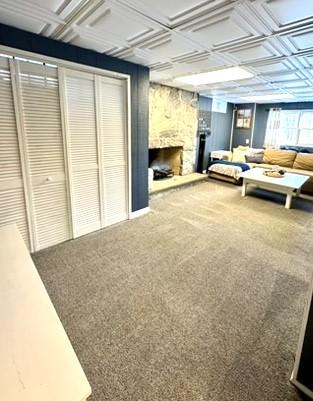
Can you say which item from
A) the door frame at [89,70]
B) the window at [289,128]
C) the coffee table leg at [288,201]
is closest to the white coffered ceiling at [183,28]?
the door frame at [89,70]

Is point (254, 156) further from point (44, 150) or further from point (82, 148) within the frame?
point (44, 150)

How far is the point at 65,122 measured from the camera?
2.62 m

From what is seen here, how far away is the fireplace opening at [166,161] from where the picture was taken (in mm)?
5641

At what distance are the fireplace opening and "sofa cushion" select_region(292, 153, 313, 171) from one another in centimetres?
275

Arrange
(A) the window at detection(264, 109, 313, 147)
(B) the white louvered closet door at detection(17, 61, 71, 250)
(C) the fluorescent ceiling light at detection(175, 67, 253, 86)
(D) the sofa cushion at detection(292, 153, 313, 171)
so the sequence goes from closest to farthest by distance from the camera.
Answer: (B) the white louvered closet door at detection(17, 61, 71, 250)
(C) the fluorescent ceiling light at detection(175, 67, 253, 86)
(D) the sofa cushion at detection(292, 153, 313, 171)
(A) the window at detection(264, 109, 313, 147)

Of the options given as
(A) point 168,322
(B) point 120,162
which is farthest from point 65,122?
(A) point 168,322

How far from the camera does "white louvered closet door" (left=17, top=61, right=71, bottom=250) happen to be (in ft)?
7.66

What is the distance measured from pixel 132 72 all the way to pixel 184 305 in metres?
2.94

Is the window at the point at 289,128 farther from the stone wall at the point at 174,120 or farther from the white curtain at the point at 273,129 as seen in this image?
the stone wall at the point at 174,120

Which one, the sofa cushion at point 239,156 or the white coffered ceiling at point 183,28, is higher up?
the white coffered ceiling at point 183,28

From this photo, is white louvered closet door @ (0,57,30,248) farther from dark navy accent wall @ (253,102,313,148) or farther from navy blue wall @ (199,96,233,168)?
dark navy accent wall @ (253,102,313,148)

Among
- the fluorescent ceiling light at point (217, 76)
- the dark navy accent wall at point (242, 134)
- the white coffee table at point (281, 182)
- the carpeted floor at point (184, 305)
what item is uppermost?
the fluorescent ceiling light at point (217, 76)

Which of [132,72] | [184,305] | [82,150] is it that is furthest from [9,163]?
[184,305]

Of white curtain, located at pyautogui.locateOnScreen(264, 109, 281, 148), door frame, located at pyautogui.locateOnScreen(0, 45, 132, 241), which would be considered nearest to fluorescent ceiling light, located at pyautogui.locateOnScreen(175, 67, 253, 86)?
door frame, located at pyautogui.locateOnScreen(0, 45, 132, 241)
